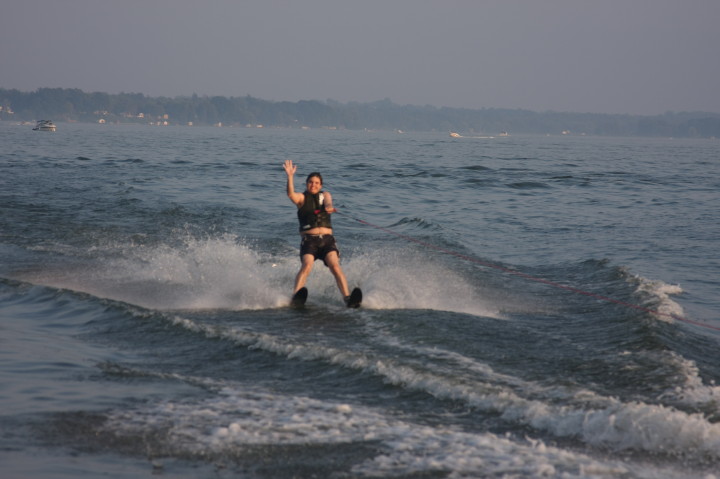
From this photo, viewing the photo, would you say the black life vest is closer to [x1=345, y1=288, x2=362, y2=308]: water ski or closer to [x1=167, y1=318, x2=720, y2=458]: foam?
[x1=345, y1=288, x2=362, y2=308]: water ski

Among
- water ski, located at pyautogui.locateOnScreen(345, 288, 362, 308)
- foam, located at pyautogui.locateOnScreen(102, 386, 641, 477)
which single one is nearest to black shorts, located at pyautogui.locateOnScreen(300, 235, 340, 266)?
water ski, located at pyautogui.locateOnScreen(345, 288, 362, 308)

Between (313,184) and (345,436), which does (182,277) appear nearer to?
(313,184)

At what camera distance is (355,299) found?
9133 mm

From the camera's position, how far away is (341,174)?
32.1 meters

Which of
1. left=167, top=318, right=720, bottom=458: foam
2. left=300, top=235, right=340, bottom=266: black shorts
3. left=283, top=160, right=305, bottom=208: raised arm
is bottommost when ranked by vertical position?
left=167, top=318, right=720, bottom=458: foam

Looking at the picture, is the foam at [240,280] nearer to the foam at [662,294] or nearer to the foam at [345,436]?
the foam at [662,294]

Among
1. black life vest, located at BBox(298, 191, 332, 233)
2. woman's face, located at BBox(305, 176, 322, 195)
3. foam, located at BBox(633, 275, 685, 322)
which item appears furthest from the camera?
black life vest, located at BBox(298, 191, 332, 233)

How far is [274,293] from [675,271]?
6.62 m

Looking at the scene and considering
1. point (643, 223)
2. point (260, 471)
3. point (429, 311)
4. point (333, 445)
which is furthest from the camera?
point (643, 223)

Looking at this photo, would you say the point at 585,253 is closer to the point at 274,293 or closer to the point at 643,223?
the point at 643,223

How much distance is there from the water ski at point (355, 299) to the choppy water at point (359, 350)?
0.21m

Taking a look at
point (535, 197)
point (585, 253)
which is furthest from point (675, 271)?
point (535, 197)

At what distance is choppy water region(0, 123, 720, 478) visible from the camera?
15.3ft

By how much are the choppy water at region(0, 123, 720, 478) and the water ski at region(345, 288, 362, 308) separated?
215 mm
